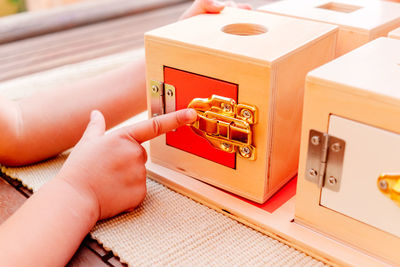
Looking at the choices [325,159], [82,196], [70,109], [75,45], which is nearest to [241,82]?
[325,159]

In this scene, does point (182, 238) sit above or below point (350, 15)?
below

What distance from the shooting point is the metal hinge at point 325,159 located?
1.76ft

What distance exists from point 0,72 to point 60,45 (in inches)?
9.8

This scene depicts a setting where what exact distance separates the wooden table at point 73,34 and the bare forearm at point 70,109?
0.38 meters

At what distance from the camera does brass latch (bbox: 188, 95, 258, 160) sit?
618mm

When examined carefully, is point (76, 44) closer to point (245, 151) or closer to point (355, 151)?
point (245, 151)

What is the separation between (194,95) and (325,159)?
214mm

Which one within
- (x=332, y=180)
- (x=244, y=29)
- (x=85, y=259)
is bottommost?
(x=85, y=259)

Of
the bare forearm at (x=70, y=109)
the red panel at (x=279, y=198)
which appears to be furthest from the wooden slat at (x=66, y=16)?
the red panel at (x=279, y=198)

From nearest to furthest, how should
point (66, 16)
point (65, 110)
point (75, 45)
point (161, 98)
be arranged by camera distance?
1. point (161, 98)
2. point (65, 110)
3. point (75, 45)
4. point (66, 16)

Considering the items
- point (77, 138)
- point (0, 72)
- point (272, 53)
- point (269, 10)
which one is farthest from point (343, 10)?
point (0, 72)

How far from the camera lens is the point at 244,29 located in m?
0.74

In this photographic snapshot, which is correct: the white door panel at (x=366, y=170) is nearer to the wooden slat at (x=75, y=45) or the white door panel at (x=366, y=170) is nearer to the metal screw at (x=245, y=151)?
the metal screw at (x=245, y=151)

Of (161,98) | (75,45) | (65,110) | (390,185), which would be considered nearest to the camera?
(390,185)
